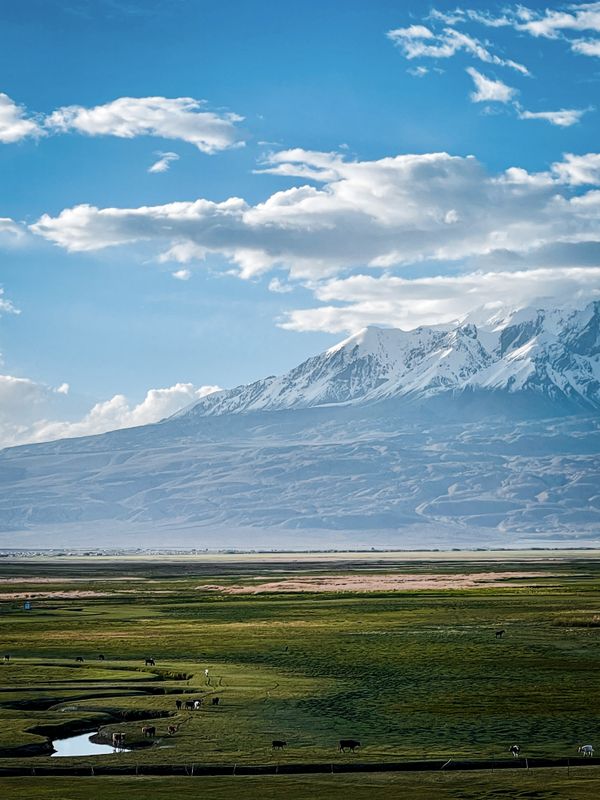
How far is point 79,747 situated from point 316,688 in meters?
13.3

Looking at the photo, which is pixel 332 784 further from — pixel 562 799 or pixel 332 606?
pixel 332 606

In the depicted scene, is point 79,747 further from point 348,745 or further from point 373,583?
point 373,583

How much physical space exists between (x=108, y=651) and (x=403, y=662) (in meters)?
17.6

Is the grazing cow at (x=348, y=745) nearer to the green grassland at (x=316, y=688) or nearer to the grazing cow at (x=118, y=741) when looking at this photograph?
the green grassland at (x=316, y=688)

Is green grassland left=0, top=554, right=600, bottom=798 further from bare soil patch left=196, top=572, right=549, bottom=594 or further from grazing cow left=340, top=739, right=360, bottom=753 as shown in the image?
bare soil patch left=196, top=572, right=549, bottom=594

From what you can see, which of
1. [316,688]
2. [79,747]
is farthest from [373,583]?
[79,747]

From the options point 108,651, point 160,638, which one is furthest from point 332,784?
point 160,638

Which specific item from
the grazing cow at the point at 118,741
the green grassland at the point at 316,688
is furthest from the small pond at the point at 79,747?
the green grassland at the point at 316,688

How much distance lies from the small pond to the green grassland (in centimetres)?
65

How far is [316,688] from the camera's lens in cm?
5041

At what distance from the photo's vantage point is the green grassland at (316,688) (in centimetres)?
3606

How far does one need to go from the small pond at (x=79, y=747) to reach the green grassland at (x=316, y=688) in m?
0.65

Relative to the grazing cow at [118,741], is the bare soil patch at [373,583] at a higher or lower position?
lower

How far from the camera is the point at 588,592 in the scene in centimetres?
10712
